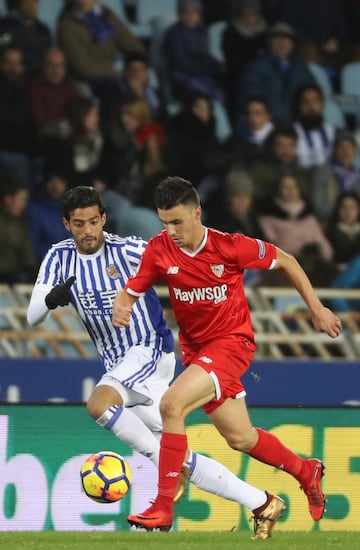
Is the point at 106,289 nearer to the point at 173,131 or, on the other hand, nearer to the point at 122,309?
the point at 122,309

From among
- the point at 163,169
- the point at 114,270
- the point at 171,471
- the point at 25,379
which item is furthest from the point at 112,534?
the point at 163,169

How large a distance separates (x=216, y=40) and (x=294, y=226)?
9.70ft

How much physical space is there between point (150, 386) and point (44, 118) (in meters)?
5.83

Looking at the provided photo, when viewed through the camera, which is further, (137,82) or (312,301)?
(137,82)

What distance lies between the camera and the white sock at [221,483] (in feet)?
24.7

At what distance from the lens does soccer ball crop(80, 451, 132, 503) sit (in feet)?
24.3

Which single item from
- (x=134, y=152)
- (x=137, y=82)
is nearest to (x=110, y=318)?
(x=134, y=152)

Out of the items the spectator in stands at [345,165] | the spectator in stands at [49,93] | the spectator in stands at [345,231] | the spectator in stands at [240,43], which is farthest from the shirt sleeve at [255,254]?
the spectator in stands at [240,43]

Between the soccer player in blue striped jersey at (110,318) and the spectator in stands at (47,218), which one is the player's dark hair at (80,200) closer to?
the soccer player in blue striped jersey at (110,318)

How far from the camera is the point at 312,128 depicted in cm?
1492

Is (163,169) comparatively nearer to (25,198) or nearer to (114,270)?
(25,198)

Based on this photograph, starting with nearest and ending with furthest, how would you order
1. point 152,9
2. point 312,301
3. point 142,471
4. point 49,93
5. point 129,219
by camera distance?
point 312,301 < point 142,471 < point 129,219 < point 49,93 < point 152,9

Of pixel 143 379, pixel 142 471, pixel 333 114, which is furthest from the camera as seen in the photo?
pixel 333 114

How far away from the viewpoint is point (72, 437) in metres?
8.44
